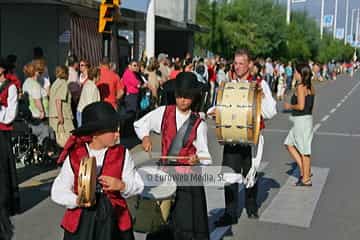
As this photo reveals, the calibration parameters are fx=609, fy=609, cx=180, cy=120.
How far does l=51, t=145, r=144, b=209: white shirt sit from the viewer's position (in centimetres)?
364

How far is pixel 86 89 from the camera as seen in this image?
34.0 ft

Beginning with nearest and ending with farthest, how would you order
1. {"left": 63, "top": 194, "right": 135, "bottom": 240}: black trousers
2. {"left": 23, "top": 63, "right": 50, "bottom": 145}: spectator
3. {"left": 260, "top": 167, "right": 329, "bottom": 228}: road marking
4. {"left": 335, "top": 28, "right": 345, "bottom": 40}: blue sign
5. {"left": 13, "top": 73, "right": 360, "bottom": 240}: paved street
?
{"left": 63, "top": 194, "right": 135, "bottom": 240}: black trousers
{"left": 13, "top": 73, "right": 360, "bottom": 240}: paved street
{"left": 260, "top": 167, "right": 329, "bottom": 228}: road marking
{"left": 23, "top": 63, "right": 50, "bottom": 145}: spectator
{"left": 335, "top": 28, "right": 345, "bottom": 40}: blue sign

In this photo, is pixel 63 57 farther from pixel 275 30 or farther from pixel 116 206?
pixel 275 30

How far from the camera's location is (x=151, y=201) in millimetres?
4309

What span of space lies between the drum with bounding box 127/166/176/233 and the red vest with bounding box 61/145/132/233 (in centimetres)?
27

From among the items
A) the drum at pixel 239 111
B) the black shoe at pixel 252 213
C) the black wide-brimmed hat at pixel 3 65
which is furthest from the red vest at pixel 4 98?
the black shoe at pixel 252 213

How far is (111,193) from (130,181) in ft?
0.47

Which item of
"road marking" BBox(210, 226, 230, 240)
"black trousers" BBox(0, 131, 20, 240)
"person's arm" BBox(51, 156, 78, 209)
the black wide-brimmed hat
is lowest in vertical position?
"road marking" BBox(210, 226, 230, 240)

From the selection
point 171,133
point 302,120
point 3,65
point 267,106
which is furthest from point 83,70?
point 171,133

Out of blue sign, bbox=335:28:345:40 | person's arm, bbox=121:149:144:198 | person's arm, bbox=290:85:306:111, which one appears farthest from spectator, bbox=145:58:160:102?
blue sign, bbox=335:28:345:40

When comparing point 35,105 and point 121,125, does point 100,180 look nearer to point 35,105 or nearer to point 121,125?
point 121,125

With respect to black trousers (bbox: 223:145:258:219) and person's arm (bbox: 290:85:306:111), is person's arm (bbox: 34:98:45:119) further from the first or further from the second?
black trousers (bbox: 223:145:258:219)

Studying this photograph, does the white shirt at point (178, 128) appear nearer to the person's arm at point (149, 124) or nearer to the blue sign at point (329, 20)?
the person's arm at point (149, 124)

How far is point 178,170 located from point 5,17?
42.2 ft
